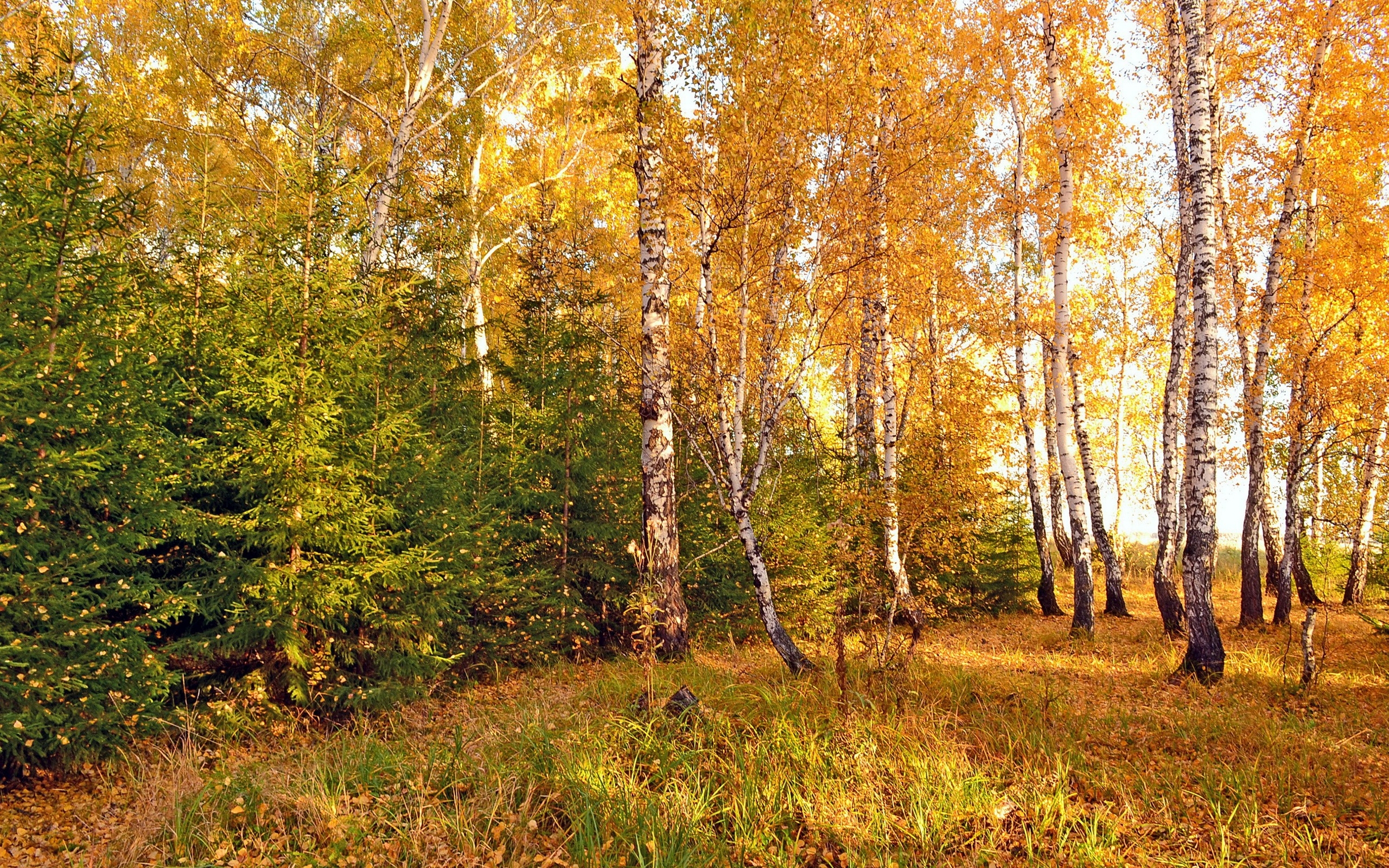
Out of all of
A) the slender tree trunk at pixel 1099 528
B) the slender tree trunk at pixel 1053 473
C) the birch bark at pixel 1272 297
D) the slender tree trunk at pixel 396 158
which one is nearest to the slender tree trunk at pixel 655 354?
the slender tree trunk at pixel 396 158

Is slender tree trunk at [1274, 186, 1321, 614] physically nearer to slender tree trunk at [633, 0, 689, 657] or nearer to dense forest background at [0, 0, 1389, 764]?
dense forest background at [0, 0, 1389, 764]

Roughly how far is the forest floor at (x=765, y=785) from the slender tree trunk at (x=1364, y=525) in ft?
24.8

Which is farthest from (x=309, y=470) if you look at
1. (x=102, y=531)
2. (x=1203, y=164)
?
(x=1203, y=164)

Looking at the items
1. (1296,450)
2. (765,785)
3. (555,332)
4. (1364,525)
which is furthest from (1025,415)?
(765,785)

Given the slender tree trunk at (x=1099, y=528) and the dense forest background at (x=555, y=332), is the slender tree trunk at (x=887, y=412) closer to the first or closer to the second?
the dense forest background at (x=555, y=332)

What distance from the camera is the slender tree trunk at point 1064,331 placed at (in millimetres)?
10844

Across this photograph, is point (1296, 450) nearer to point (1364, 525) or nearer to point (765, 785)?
point (1364, 525)

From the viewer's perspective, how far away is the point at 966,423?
11.7m

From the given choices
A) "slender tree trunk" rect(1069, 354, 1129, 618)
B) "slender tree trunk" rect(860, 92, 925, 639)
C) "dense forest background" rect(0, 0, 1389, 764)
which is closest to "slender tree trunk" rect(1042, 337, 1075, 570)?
"dense forest background" rect(0, 0, 1389, 764)

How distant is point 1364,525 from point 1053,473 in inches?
215

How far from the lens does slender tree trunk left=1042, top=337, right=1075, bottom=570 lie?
1641 centimetres

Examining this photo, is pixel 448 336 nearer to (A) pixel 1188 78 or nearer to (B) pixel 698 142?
(B) pixel 698 142

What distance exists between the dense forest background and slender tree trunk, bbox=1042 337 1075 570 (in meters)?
1.02

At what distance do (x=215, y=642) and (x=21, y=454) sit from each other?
2310 millimetres
